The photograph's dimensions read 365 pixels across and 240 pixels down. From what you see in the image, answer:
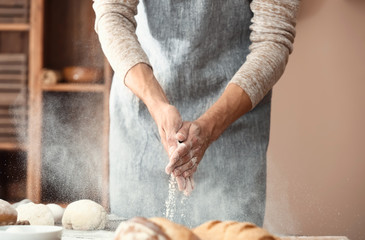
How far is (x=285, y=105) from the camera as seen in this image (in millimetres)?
3227

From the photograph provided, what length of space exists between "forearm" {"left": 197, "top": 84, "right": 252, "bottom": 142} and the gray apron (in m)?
0.21

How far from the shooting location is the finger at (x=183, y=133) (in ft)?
4.38

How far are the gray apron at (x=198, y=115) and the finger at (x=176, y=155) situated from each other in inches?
14.3

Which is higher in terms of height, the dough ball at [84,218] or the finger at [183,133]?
the finger at [183,133]

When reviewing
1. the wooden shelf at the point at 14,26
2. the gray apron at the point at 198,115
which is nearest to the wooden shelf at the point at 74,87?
the wooden shelf at the point at 14,26

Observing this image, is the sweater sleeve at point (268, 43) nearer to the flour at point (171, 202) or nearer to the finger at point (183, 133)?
the finger at point (183, 133)

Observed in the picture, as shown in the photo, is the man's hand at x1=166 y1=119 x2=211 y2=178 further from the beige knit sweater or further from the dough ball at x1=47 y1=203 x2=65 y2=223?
the dough ball at x1=47 y1=203 x2=65 y2=223

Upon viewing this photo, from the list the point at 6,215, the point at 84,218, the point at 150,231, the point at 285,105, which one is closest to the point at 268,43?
the point at 84,218

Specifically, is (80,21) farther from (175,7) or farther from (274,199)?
(175,7)

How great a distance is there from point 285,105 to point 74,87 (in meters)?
1.16

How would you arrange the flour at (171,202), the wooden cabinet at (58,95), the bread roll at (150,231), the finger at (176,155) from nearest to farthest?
the bread roll at (150,231), the finger at (176,155), the flour at (171,202), the wooden cabinet at (58,95)

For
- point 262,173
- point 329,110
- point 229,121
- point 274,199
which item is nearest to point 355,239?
point 274,199

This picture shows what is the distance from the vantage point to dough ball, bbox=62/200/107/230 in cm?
122

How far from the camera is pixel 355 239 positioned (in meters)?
3.27
